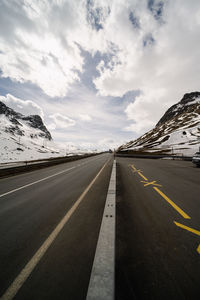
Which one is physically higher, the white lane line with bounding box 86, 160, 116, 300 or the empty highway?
the white lane line with bounding box 86, 160, 116, 300

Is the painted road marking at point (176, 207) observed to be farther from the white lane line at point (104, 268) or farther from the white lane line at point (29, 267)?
the white lane line at point (29, 267)

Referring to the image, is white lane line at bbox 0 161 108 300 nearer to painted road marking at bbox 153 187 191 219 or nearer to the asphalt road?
the asphalt road

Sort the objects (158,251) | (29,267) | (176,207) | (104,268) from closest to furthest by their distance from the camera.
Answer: (104,268)
(29,267)
(158,251)
(176,207)

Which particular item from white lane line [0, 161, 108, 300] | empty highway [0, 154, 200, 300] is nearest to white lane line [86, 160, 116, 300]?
empty highway [0, 154, 200, 300]

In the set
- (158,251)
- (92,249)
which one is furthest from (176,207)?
(92,249)

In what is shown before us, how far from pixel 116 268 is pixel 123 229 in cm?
95

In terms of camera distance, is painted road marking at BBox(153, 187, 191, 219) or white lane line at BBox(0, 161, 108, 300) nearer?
white lane line at BBox(0, 161, 108, 300)

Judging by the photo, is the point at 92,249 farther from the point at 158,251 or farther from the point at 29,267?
the point at 158,251

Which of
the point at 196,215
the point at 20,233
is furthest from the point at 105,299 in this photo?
the point at 196,215

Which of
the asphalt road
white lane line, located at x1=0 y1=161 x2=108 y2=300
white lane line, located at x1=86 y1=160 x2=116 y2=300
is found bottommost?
white lane line, located at x1=0 y1=161 x2=108 y2=300

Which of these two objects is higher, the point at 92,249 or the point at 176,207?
the point at 176,207

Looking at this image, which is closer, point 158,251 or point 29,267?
point 29,267

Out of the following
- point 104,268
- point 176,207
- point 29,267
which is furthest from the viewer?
point 176,207

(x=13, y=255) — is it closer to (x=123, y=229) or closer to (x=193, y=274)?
(x=123, y=229)
